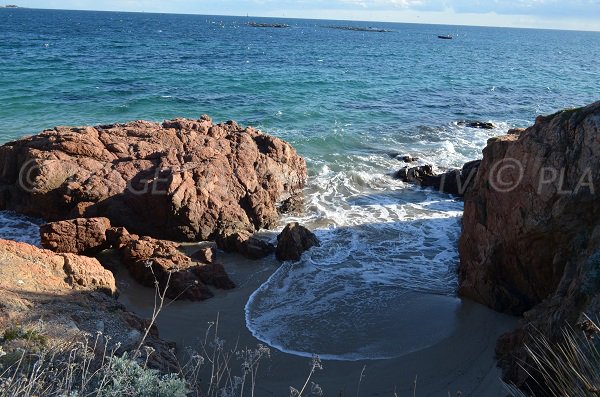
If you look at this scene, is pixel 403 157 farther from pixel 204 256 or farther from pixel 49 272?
pixel 49 272

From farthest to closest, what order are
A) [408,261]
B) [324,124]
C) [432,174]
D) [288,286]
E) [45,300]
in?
[324,124]
[432,174]
[408,261]
[288,286]
[45,300]

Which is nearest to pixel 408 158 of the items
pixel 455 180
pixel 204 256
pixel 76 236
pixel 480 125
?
pixel 455 180

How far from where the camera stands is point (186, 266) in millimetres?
9914

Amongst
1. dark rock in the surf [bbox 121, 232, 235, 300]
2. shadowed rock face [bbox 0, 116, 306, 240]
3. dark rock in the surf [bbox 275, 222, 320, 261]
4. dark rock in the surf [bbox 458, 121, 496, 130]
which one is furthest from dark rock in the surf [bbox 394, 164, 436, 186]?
dark rock in the surf [bbox 458, 121, 496, 130]

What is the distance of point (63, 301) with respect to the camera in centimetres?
→ 608

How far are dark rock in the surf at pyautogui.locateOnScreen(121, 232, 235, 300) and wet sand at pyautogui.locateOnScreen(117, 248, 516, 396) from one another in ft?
0.65

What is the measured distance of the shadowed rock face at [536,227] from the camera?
6.31m

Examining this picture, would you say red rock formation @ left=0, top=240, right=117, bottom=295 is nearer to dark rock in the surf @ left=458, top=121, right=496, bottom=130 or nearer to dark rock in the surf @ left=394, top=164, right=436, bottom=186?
dark rock in the surf @ left=394, top=164, right=436, bottom=186

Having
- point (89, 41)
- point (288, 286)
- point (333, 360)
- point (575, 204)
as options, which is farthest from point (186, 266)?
point (89, 41)

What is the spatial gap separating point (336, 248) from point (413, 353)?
4132 millimetres

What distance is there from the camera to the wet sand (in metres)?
6.76

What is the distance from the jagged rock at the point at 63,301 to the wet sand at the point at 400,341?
90 cm

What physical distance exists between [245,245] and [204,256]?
3.12ft

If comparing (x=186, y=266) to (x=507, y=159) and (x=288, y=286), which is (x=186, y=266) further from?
(x=507, y=159)
